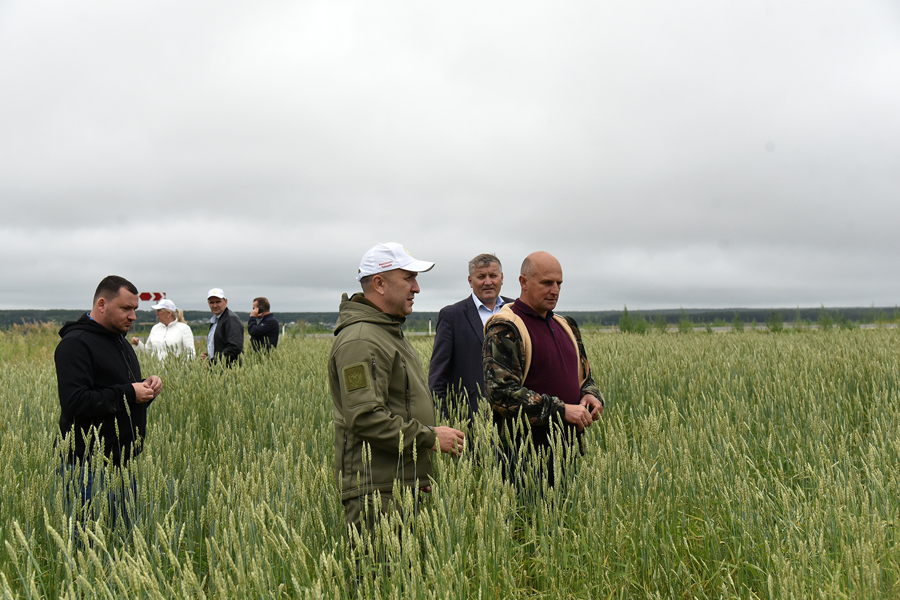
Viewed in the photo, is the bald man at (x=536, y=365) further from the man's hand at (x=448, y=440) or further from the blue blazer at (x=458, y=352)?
the blue blazer at (x=458, y=352)

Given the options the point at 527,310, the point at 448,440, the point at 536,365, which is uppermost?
the point at 527,310

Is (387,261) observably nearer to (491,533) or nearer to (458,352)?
(491,533)

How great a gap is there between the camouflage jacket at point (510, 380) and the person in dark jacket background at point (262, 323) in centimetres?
656

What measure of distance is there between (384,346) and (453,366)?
220cm

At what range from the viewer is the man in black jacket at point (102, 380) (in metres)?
2.75

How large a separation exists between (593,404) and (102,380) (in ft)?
9.42

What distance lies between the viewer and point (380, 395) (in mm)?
2090

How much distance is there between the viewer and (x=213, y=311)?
737 cm

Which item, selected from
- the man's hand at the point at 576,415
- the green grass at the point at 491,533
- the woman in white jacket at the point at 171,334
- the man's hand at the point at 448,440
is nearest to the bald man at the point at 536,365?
the man's hand at the point at 576,415

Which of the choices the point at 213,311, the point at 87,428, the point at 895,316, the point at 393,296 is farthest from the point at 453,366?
Answer: the point at 895,316

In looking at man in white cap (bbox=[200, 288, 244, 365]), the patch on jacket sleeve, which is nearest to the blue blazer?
the patch on jacket sleeve

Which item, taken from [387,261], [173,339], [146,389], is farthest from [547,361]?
[173,339]

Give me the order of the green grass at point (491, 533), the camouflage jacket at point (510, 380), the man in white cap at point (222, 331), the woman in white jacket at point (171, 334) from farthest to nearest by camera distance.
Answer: the woman in white jacket at point (171, 334) < the man in white cap at point (222, 331) < the camouflage jacket at point (510, 380) < the green grass at point (491, 533)

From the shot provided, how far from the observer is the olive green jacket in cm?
201
